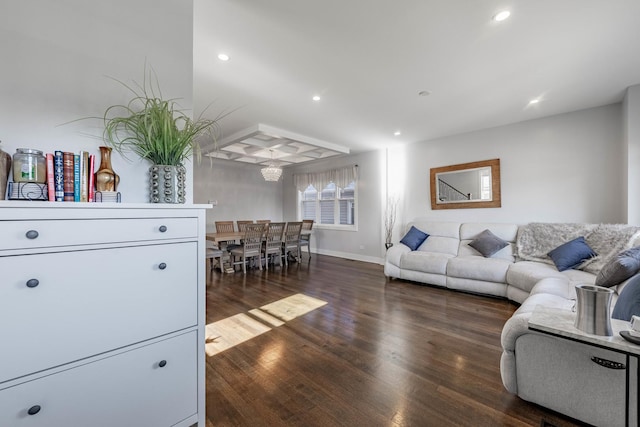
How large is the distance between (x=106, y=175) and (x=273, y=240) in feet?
14.3

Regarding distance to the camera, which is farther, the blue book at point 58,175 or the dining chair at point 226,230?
the dining chair at point 226,230

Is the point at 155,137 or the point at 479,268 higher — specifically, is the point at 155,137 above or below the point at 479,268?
above

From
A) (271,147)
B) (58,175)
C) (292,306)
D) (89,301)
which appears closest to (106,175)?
(58,175)

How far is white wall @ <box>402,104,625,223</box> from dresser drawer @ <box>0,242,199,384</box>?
4.89 metres

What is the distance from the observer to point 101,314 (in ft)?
3.45

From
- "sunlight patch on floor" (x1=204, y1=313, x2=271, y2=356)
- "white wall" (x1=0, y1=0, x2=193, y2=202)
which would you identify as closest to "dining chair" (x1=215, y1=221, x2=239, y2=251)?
"sunlight patch on floor" (x1=204, y1=313, x2=271, y2=356)

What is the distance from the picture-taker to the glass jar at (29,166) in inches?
41.1

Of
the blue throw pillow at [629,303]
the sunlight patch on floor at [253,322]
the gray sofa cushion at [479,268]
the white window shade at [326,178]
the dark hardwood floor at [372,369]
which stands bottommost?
the dark hardwood floor at [372,369]

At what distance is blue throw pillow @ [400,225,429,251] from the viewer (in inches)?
183

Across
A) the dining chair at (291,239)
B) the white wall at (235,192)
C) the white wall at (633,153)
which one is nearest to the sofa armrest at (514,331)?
the white wall at (633,153)

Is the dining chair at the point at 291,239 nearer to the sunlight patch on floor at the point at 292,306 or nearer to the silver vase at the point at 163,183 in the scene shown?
the sunlight patch on floor at the point at 292,306

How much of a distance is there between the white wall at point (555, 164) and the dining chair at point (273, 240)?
343 centimetres

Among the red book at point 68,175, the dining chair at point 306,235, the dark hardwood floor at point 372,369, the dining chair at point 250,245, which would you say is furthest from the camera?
the dining chair at point 306,235

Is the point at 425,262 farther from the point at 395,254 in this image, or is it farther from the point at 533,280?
the point at 533,280
